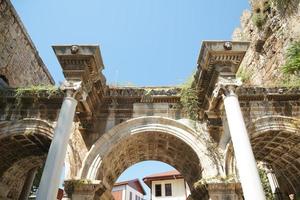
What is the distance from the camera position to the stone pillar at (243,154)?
221 inches

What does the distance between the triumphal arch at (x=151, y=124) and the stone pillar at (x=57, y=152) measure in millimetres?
28

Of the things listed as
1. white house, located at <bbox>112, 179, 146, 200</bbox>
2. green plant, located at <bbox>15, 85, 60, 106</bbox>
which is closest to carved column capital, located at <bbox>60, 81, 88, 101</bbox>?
green plant, located at <bbox>15, 85, 60, 106</bbox>

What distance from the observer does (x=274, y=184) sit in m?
11.8

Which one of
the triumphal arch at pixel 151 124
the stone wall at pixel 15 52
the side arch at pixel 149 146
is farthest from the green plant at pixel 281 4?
the stone wall at pixel 15 52

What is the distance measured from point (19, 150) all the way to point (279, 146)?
Answer: 9682mm

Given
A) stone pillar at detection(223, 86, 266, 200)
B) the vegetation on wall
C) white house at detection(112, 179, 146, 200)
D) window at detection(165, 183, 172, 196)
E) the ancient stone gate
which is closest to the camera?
stone pillar at detection(223, 86, 266, 200)

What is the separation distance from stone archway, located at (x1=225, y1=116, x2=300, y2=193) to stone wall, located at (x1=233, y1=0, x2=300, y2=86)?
4025 mm

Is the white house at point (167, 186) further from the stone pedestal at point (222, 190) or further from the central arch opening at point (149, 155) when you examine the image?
the stone pedestal at point (222, 190)

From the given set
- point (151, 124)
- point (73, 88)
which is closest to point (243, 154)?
point (151, 124)

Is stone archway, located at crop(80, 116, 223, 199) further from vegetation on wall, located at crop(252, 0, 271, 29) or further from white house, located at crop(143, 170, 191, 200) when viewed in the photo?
white house, located at crop(143, 170, 191, 200)

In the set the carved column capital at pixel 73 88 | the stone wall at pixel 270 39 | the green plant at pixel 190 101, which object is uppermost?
the stone wall at pixel 270 39

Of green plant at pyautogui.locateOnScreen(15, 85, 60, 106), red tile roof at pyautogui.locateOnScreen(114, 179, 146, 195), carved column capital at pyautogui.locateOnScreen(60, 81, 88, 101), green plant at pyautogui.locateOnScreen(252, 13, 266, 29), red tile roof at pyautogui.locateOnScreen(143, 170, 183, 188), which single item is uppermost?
green plant at pyautogui.locateOnScreen(252, 13, 266, 29)

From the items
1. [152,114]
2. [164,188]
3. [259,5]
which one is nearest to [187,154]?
[152,114]

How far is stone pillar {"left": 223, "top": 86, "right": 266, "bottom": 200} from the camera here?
5.61 meters
